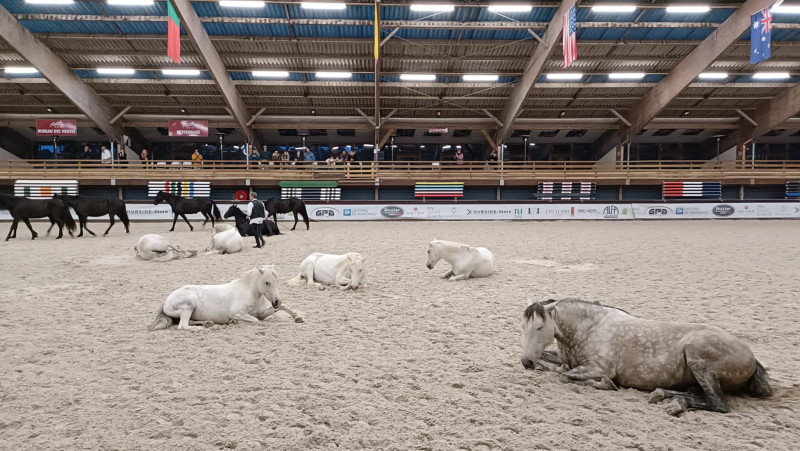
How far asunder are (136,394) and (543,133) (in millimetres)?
32657

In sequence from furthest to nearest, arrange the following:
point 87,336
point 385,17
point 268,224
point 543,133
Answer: point 543,133 → point 385,17 → point 268,224 → point 87,336

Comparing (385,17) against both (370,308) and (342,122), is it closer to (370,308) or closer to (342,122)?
(342,122)

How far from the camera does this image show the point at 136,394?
3.38 m

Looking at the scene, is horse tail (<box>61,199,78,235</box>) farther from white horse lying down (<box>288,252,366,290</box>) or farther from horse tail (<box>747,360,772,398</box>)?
horse tail (<box>747,360,772,398</box>)

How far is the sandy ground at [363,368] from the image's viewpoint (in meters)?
2.76

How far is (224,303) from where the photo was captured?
5242 millimetres

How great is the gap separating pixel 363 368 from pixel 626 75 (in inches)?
1073

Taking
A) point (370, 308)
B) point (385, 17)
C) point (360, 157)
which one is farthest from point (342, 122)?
point (370, 308)

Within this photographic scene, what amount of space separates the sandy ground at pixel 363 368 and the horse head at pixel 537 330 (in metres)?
0.20

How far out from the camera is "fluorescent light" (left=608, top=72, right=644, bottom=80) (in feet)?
81.9

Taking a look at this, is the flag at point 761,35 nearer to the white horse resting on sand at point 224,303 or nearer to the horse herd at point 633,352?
the horse herd at point 633,352

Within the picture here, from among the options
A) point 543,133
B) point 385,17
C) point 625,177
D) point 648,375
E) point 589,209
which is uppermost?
point 385,17

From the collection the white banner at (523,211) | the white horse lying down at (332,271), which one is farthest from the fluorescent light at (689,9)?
the white horse lying down at (332,271)

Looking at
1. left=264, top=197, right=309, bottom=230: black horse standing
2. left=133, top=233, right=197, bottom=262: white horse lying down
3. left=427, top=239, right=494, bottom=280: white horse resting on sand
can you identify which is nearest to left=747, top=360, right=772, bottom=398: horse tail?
left=427, top=239, right=494, bottom=280: white horse resting on sand
